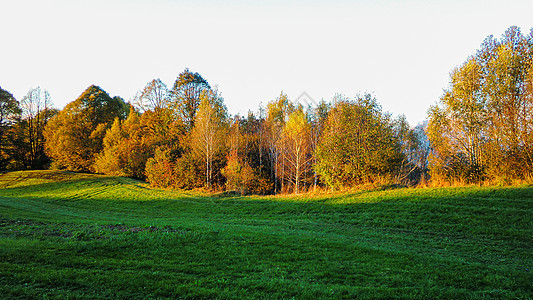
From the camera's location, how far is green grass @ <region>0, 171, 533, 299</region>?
16.0ft

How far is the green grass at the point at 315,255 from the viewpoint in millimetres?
4879

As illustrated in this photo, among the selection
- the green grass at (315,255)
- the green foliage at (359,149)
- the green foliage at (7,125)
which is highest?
the green foliage at (7,125)

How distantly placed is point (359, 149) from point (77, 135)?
152 feet

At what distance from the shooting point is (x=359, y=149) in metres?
19.8

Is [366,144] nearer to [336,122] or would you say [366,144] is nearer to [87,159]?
[336,122]

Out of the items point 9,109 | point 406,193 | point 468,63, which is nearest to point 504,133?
point 468,63

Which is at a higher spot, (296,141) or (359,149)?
(296,141)

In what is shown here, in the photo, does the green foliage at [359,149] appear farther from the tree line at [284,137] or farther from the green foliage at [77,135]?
the green foliage at [77,135]

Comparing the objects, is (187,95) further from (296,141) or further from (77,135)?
(77,135)

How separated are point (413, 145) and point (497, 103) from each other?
949 inches

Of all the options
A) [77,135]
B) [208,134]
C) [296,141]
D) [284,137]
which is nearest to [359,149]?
[296,141]

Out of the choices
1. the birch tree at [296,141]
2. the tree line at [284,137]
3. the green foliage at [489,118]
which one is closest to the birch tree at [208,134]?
the tree line at [284,137]

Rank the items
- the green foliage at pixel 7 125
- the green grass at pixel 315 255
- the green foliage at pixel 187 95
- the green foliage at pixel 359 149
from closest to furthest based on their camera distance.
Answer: the green grass at pixel 315 255 → the green foliage at pixel 359 149 → the green foliage at pixel 187 95 → the green foliage at pixel 7 125

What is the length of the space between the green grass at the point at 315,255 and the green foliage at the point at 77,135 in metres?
38.0
